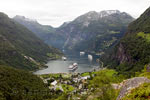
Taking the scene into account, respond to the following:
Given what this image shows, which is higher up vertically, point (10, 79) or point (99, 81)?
point (10, 79)

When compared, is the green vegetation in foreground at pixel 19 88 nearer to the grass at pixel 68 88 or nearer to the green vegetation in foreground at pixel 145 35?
the grass at pixel 68 88

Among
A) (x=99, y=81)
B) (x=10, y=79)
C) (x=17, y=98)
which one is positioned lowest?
(x=99, y=81)

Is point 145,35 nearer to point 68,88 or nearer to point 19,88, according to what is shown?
point 68,88

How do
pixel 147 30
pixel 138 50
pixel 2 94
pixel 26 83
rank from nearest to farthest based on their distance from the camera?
pixel 2 94
pixel 26 83
pixel 138 50
pixel 147 30

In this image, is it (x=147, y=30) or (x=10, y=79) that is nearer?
(x=10, y=79)

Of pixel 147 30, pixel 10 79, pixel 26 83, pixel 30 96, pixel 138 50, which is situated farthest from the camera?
pixel 147 30

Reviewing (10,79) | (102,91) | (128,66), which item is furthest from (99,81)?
(128,66)

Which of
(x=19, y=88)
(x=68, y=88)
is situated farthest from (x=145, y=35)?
(x=19, y=88)

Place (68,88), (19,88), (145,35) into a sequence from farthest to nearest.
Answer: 1. (145,35)
2. (68,88)
3. (19,88)

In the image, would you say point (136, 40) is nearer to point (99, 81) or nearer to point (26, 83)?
point (26, 83)

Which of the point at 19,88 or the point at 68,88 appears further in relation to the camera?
the point at 68,88

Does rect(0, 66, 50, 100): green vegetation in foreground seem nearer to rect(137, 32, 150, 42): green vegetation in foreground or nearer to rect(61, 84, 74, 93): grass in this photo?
rect(61, 84, 74, 93): grass
